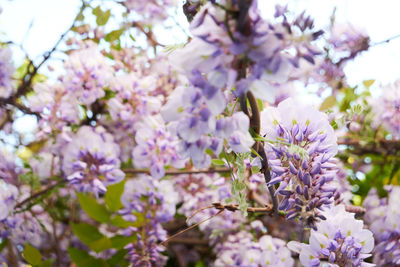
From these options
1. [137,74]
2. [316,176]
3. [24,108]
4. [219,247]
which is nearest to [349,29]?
[137,74]

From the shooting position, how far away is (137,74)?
4.00 feet

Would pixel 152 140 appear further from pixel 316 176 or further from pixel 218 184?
pixel 316 176

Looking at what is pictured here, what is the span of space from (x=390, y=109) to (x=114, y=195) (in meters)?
0.90

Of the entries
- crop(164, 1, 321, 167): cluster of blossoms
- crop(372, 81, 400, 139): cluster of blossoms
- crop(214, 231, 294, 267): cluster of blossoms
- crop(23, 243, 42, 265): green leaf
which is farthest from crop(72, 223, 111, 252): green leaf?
crop(372, 81, 400, 139): cluster of blossoms

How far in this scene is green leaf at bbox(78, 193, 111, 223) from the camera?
0.92 meters

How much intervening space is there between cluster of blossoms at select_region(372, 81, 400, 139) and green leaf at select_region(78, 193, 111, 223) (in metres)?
0.91

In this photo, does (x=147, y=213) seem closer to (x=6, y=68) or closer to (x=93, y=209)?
(x=93, y=209)

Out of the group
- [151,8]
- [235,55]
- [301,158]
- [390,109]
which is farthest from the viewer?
[151,8]

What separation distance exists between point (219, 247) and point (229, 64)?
898mm

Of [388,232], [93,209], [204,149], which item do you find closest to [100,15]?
[93,209]

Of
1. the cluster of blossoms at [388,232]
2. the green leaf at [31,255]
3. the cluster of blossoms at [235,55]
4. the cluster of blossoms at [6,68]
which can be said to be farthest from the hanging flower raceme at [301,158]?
the cluster of blossoms at [6,68]

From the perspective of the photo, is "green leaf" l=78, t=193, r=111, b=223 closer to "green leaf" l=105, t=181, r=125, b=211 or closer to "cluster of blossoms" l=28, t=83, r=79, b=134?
"green leaf" l=105, t=181, r=125, b=211

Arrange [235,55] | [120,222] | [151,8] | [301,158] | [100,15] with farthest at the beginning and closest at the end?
1. [151,8]
2. [100,15]
3. [120,222]
4. [301,158]
5. [235,55]

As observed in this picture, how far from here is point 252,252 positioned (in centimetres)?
95
